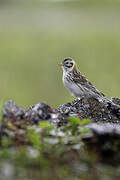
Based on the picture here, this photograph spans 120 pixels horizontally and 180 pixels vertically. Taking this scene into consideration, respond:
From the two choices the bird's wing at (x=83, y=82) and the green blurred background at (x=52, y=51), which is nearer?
the bird's wing at (x=83, y=82)

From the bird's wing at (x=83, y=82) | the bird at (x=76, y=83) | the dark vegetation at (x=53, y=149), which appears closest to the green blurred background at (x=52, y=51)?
the bird at (x=76, y=83)

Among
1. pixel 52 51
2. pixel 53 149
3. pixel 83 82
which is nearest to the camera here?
pixel 53 149

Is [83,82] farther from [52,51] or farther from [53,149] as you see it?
[52,51]

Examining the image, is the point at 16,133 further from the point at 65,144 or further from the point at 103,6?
the point at 103,6

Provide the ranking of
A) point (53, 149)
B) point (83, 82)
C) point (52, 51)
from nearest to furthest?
1. point (53, 149)
2. point (83, 82)
3. point (52, 51)

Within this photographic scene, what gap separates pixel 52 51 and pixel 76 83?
56.0 ft

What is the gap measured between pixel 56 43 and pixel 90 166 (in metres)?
25.8

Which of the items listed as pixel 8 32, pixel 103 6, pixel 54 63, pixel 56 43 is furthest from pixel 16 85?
pixel 103 6

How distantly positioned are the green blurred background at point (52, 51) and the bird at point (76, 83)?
7272mm

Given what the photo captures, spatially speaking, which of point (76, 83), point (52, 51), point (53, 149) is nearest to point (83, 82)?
point (76, 83)

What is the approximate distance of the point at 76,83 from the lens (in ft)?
38.5

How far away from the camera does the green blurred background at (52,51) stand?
22812 millimetres

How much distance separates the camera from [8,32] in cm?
3422

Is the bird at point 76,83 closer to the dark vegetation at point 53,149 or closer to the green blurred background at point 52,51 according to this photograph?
the dark vegetation at point 53,149
